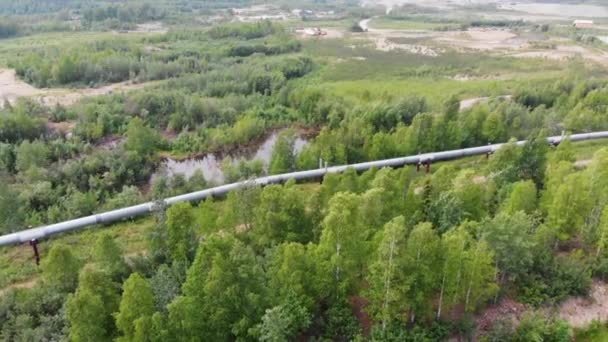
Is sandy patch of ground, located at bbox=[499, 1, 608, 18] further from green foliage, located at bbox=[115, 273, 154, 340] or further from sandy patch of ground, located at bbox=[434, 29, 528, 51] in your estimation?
green foliage, located at bbox=[115, 273, 154, 340]

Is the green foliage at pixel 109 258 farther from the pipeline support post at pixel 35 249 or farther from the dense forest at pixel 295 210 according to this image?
the pipeline support post at pixel 35 249

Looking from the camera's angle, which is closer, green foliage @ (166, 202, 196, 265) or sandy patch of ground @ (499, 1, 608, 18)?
green foliage @ (166, 202, 196, 265)

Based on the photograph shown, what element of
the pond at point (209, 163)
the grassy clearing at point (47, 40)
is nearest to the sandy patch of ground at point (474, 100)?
the pond at point (209, 163)

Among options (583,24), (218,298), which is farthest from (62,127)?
(583,24)

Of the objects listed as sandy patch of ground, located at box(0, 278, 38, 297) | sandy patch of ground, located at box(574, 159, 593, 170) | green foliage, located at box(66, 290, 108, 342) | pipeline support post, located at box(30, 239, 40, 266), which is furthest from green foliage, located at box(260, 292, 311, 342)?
sandy patch of ground, located at box(574, 159, 593, 170)

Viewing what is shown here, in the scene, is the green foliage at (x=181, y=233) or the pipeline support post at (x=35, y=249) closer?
the green foliage at (x=181, y=233)
